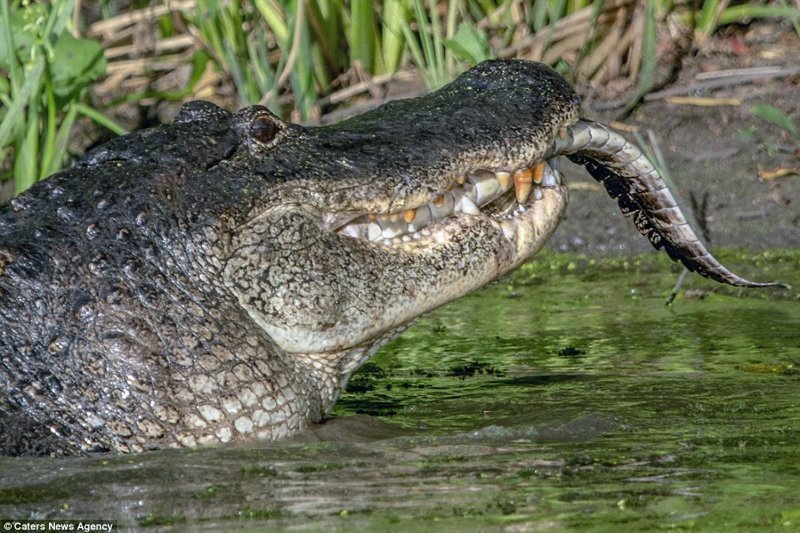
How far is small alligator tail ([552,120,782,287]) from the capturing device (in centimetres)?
396

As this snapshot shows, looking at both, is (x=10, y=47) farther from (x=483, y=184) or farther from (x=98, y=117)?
(x=483, y=184)

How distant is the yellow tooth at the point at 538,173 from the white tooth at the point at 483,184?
0.38 ft

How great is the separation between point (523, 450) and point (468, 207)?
0.70 meters

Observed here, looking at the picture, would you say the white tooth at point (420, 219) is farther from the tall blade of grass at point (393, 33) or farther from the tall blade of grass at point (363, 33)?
the tall blade of grass at point (363, 33)

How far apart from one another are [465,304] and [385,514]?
3.26 meters

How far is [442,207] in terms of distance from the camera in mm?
3643

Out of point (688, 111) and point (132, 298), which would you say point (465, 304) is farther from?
point (132, 298)

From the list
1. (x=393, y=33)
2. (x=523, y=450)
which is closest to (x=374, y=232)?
(x=523, y=450)

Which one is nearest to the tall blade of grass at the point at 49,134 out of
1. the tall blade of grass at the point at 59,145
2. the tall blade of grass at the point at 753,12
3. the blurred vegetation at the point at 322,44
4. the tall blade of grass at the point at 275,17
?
the tall blade of grass at the point at 59,145

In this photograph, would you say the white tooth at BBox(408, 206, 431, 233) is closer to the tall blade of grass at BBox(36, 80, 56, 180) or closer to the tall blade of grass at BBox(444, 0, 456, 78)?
the tall blade of grass at BBox(36, 80, 56, 180)

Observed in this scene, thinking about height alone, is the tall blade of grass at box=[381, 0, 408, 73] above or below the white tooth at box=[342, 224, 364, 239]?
below

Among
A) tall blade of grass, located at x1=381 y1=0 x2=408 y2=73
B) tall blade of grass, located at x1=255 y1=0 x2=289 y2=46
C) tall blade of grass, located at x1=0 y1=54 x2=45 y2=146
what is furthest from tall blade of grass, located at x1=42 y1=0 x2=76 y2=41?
tall blade of grass, located at x1=381 y1=0 x2=408 y2=73

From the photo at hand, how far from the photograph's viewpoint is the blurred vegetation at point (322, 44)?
6621 mm

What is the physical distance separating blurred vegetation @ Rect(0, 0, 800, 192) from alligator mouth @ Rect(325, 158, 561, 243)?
2704 mm
